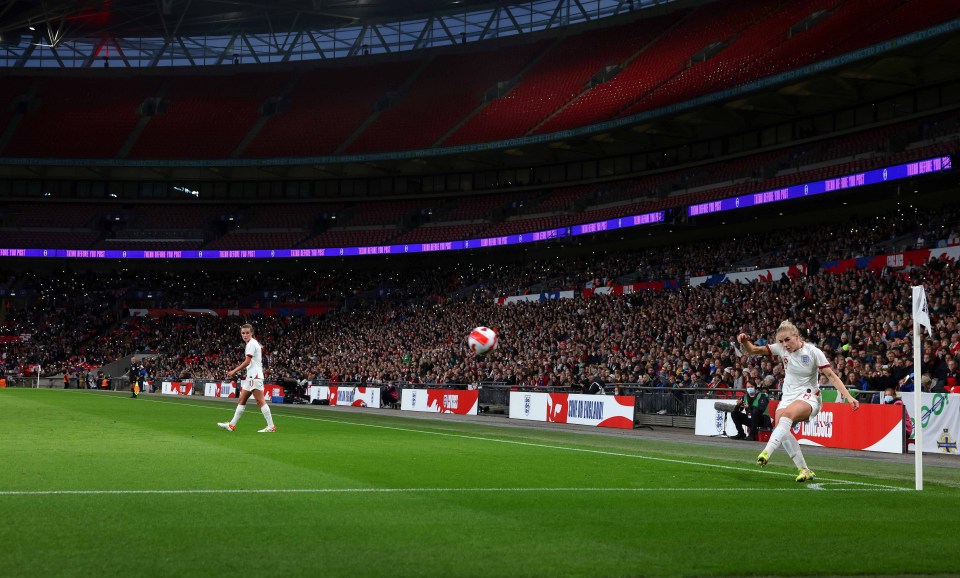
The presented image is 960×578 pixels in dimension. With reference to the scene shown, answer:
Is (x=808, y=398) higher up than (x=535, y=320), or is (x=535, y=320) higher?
(x=535, y=320)

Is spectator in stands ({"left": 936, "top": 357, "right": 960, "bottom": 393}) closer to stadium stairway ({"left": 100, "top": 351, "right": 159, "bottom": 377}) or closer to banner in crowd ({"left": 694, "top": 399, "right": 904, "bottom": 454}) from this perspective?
banner in crowd ({"left": 694, "top": 399, "right": 904, "bottom": 454})

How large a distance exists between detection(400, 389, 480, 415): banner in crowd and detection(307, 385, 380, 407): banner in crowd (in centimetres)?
181

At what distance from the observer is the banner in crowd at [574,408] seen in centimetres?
2895

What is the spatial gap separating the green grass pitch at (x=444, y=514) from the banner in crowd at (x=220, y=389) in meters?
37.5

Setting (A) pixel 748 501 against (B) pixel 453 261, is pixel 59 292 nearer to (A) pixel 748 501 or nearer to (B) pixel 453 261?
(B) pixel 453 261

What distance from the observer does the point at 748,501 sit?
1001cm

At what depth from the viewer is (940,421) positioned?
19.8 metres

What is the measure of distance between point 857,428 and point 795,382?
9.72 m

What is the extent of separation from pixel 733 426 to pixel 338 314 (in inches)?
1729

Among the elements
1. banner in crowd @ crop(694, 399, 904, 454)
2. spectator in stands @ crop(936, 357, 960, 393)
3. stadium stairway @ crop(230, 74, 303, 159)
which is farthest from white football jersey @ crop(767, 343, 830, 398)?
stadium stairway @ crop(230, 74, 303, 159)

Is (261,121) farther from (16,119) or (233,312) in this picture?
(16,119)

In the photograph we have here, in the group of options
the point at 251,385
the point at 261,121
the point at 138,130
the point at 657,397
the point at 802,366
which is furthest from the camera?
the point at 138,130

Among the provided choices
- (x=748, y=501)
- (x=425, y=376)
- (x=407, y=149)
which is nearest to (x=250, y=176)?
(x=407, y=149)

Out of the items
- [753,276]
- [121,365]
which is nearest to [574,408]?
[753,276]
